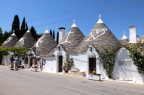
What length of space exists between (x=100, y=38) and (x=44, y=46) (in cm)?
1264

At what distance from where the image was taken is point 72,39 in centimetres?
3141

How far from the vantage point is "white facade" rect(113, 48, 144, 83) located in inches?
845

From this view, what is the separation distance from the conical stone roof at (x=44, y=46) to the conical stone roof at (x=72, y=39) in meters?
4.97

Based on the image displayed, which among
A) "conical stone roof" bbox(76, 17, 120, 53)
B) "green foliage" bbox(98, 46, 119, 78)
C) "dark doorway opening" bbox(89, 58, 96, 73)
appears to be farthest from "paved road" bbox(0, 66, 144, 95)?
"conical stone roof" bbox(76, 17, 120, 53)

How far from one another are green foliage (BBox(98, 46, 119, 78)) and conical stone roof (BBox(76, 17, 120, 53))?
1.53 metres

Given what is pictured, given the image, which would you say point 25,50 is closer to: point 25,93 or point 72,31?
point 72,31

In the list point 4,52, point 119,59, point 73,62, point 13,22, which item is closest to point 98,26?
point 73,62

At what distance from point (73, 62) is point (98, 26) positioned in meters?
5.39

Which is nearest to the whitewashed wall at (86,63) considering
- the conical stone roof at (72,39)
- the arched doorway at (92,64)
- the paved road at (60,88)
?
the arched doorway at (92,64)

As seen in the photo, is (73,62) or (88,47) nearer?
(88,47)

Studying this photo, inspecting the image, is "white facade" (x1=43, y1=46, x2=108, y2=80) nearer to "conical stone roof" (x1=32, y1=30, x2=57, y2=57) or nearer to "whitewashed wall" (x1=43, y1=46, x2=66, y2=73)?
"whitewashed wall" (x1=43, y1=46, x2=66, y2=73)

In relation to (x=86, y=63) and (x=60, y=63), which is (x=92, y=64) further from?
(x=60, y=63)

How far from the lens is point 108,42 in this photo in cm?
2577

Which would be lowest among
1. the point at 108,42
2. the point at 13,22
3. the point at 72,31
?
the point at 108,42
